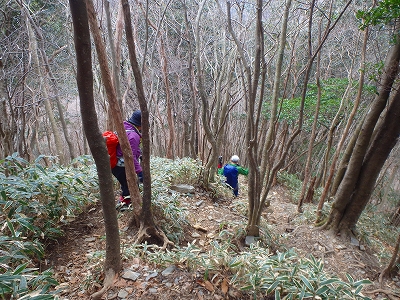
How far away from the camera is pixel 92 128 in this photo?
5.04 ft

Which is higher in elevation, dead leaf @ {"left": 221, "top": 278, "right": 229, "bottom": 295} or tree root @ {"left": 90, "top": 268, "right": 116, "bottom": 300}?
tree root @ {"left": 90, "top": 268, "right": 116, "bottom": 300}

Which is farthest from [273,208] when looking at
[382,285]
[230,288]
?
[230,288]

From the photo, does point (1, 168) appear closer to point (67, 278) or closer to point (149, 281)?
point (67, 278)

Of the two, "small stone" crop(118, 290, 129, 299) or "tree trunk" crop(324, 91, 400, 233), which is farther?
"tree trunk" crop(324, 91, 400, 233)

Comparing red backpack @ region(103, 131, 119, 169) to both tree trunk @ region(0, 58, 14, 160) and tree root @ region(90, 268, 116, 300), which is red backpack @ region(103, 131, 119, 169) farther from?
tree trunk @ region(0, 58, 14, 160)

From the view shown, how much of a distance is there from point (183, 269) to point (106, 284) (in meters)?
0.68

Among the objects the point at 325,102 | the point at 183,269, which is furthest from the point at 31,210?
the point at 325,102

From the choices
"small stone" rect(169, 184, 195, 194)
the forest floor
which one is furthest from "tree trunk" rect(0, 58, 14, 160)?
"small stone" rect(169, 184, 195, 194)

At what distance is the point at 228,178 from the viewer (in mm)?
6297

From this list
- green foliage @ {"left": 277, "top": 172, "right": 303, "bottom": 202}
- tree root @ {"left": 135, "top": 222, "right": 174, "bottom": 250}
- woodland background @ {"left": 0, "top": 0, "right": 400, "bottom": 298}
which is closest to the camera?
woodland background @ {"left": 0, "top": 0, "right": 400, "bottom": 298}

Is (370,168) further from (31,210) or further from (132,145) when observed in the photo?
(31,210)

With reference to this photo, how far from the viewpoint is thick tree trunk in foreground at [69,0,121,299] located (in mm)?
1318

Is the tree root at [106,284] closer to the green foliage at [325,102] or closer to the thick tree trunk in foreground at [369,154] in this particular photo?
the thick tree trunk in foreground at [369,154]

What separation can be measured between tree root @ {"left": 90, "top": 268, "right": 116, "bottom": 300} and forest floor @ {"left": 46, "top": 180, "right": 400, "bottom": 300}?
3 cm
